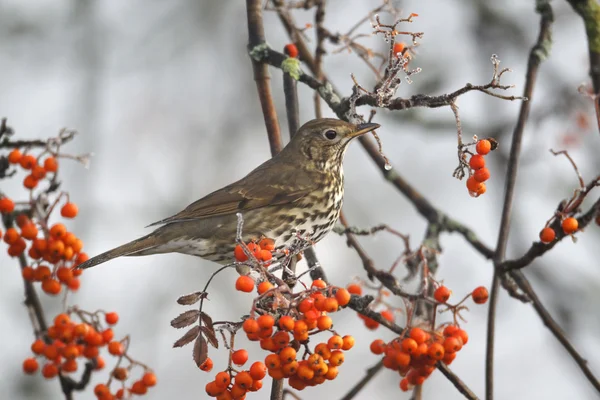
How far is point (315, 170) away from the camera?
3764mm

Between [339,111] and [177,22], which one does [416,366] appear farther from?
[177,22]

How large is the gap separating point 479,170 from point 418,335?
0.51 metres

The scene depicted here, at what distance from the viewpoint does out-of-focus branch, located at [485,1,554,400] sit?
246 cm

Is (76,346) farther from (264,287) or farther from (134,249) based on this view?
(264,287)

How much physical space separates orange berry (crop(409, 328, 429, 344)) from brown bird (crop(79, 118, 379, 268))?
1.14 metres

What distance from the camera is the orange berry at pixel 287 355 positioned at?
1.97 meters

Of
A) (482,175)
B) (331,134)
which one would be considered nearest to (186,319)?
(482,175)

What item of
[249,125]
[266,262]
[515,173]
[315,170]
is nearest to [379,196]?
[249,125]

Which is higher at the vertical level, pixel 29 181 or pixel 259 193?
pixel 259 193

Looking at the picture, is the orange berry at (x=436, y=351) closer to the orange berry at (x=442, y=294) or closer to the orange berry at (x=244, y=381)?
the orange berry at (x=442, y=294)

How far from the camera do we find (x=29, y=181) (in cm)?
266

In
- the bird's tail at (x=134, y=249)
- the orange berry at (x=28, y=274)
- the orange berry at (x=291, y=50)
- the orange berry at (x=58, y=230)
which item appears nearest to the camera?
the orange berry at (x=58, y=230)

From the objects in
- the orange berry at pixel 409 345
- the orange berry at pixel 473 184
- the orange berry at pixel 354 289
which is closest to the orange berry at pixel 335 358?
the orange berry at pixel 409 345

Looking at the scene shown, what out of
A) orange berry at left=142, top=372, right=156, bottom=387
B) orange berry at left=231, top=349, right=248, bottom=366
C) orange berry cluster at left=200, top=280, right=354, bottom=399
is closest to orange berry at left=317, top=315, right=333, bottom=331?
orange berry cluster at left=200, top=280, right=354, bottom=399
